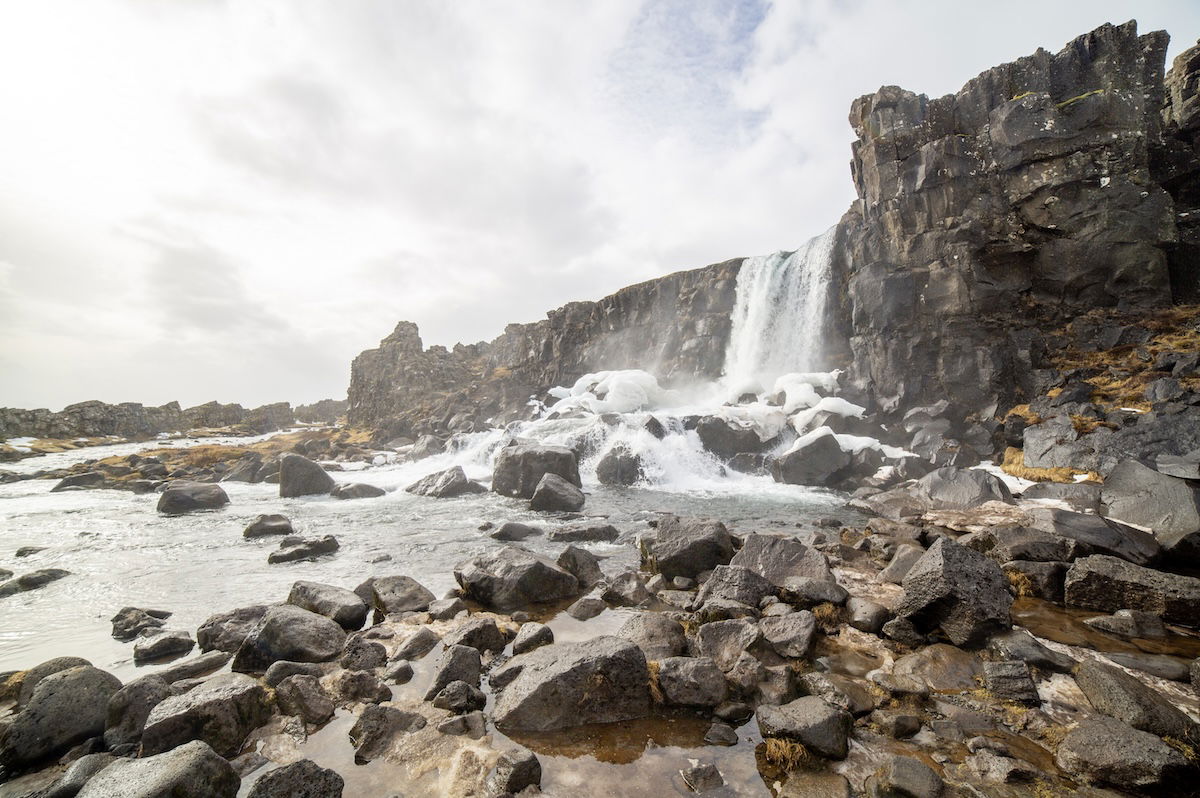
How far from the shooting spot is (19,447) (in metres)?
48.6

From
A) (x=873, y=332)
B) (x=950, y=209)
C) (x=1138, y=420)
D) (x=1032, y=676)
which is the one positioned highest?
(x=950, y=209)

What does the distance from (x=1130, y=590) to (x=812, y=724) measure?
773cm

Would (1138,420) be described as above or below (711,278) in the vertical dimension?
below

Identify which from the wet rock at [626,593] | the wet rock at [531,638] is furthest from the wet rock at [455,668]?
the wet rock at [626,593]

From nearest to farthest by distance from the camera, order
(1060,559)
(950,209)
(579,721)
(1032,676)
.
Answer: (579,721), (1032,676), (1060,559), (950,209)

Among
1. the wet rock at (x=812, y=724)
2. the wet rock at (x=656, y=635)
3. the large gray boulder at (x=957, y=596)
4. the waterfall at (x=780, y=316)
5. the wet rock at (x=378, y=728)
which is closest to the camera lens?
the wet rock at (x=812, y=724)

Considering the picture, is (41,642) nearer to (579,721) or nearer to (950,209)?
(579,721)

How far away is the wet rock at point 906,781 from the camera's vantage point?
4340mm

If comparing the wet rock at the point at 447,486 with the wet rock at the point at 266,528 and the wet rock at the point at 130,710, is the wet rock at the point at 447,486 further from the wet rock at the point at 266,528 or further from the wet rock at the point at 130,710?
the wet rock at the point at 130,710

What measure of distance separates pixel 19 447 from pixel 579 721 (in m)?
72.6

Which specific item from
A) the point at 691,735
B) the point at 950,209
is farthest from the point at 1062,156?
the point at 691,735

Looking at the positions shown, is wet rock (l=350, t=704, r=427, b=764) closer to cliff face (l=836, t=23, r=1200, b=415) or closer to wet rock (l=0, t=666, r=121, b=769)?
wet rock (l=0, t=666, r=121, b=769)

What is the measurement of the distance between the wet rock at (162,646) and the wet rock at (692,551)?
9.03 metres

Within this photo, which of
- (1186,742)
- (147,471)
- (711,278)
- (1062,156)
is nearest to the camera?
(1186,742)
